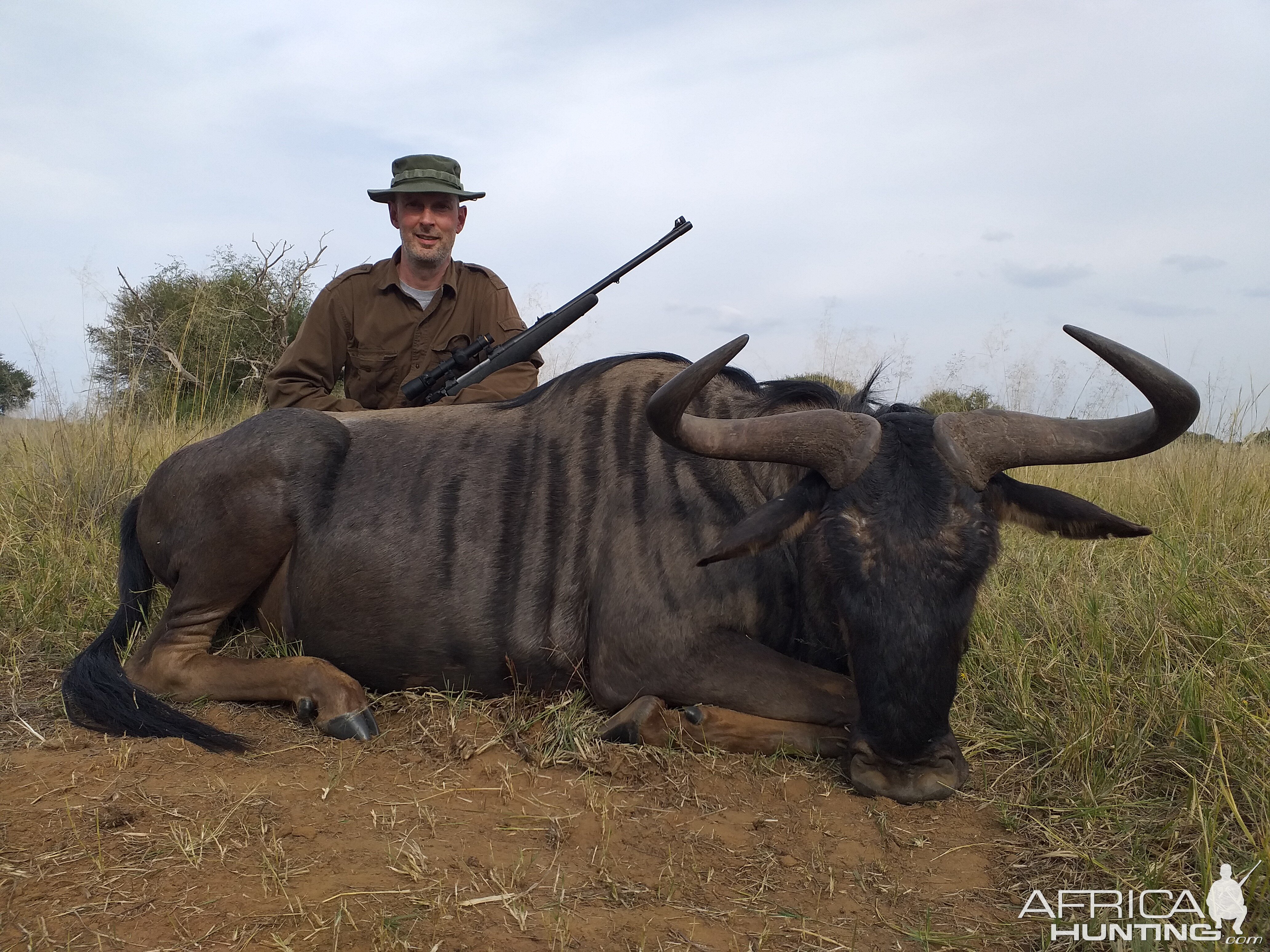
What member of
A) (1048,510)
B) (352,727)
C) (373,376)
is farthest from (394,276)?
(1048,510)

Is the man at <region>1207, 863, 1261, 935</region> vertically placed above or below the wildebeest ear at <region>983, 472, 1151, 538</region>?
below

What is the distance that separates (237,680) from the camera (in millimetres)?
3504

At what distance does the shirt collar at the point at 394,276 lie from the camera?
5.72 metres

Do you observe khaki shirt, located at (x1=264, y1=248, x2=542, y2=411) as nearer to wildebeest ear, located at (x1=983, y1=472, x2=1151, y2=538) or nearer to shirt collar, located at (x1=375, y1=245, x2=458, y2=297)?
shirt collar, located at (x1=375, y1=245, x2=458, y2=297)

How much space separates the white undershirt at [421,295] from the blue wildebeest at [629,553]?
195cm

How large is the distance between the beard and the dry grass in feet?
7.73

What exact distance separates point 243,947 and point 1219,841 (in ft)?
7.05

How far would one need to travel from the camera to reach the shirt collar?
18.8ft

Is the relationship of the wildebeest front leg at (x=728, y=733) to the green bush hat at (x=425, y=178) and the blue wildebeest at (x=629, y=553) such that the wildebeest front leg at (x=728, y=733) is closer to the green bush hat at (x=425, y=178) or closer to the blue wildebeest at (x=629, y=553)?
the blue wildebeest at (x=629, y=553)

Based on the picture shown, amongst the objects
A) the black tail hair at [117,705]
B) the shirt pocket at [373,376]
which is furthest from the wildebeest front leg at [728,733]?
the shirt pocket at [373,376]

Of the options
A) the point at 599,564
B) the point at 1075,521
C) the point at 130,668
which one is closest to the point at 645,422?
the point at 599,564

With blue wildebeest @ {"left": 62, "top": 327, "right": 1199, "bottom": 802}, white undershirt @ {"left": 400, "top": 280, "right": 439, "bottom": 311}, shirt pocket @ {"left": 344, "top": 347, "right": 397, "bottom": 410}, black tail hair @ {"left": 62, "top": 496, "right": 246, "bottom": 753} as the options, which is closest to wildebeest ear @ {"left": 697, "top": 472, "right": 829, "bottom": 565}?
blue wildebeest @ {"left": 62, "top": 327, "right": 1199, "bottom": 802}

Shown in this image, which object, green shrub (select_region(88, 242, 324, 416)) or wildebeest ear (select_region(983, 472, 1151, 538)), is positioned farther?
green shrub (select_region(88, 242, 324, 416))

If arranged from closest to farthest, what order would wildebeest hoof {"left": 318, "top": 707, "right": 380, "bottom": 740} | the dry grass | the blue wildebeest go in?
1. the dry grass
2. the blue wildebeest
3. wildebeest hoof {"left": 318, "top": 707, "right": 380, "bottom": 740}
